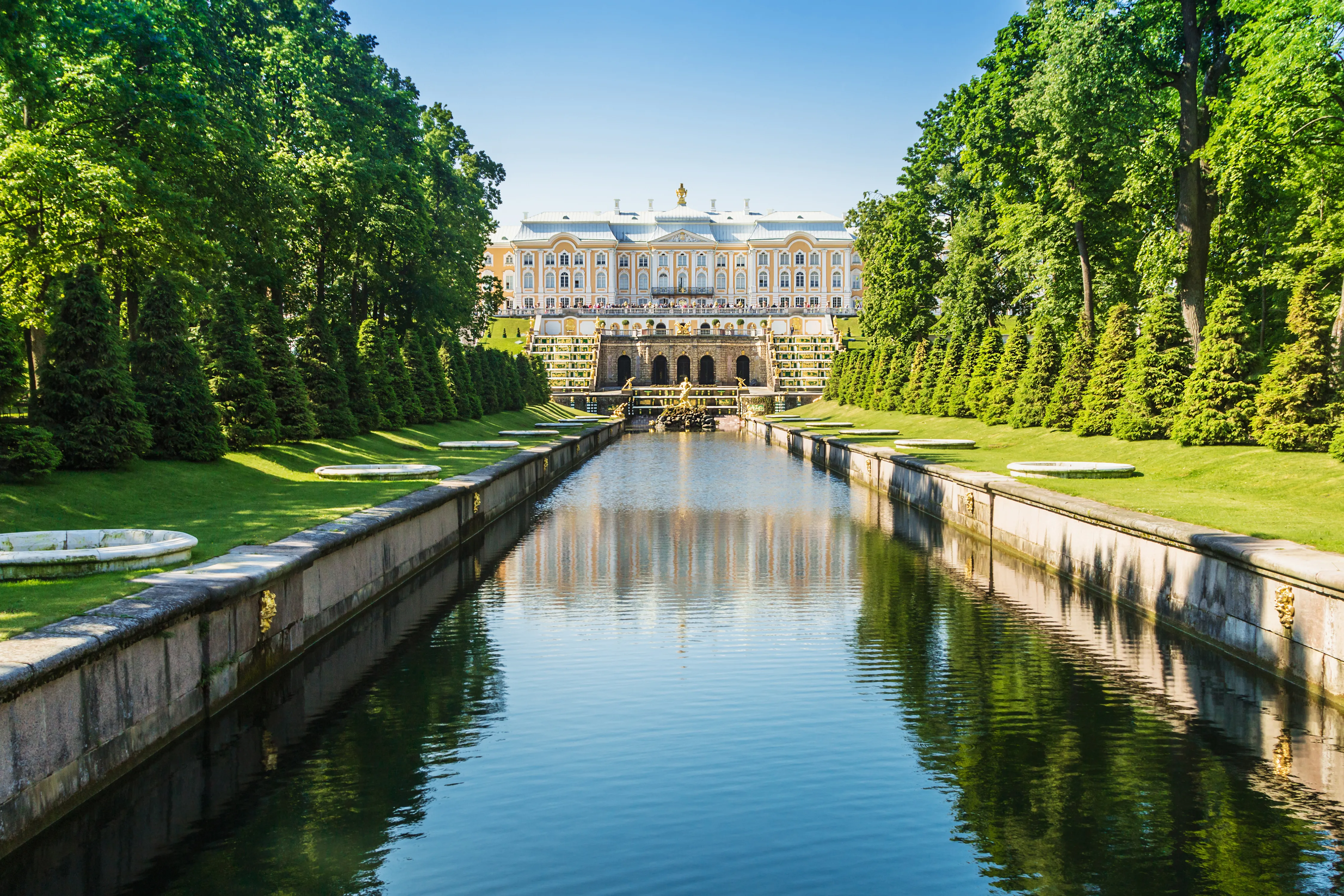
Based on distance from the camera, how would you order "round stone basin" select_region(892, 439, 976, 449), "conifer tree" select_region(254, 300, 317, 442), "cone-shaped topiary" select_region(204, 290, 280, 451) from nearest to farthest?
"cone-shaped topiary" select_region(204, 290, 280, 451), "conifer tree" select_region(254, 300, 317, 442), "round stone basin" select_region(892, 439, 976, 449)

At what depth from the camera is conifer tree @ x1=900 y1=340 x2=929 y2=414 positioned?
41.9m

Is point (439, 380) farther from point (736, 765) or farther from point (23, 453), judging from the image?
point (736, 765)

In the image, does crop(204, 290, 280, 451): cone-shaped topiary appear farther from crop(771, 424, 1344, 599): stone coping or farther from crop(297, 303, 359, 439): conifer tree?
crop(771, 424, 1344, 599): stone coping

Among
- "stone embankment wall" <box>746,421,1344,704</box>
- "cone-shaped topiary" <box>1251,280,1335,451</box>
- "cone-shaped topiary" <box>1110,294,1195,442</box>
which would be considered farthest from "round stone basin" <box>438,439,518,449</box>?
"cone-shaped topiary" <box>1251,280,1335,451</box>

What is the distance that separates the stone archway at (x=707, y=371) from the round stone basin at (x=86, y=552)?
8351 cm

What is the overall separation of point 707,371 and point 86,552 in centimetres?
8515

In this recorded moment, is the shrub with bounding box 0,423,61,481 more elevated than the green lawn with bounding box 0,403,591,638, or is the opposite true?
the shrub with bounding box 0,423,61,481

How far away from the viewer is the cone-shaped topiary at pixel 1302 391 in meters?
16.7

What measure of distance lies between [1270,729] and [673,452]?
30.9 m

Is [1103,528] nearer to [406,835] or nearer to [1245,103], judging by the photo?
[406,835]

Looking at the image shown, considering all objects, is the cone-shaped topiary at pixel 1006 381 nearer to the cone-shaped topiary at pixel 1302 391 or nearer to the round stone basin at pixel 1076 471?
the round stone basin at pixel 1076 471

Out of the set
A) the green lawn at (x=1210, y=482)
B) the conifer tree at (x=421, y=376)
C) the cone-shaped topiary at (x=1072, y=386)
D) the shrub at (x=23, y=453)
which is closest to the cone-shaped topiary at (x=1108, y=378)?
the green lawn at (x=1210, y=482)

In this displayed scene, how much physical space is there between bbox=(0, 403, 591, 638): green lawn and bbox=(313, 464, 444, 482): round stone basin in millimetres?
265

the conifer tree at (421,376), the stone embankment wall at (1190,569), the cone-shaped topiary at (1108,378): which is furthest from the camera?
the conifer tree at (421,376)
